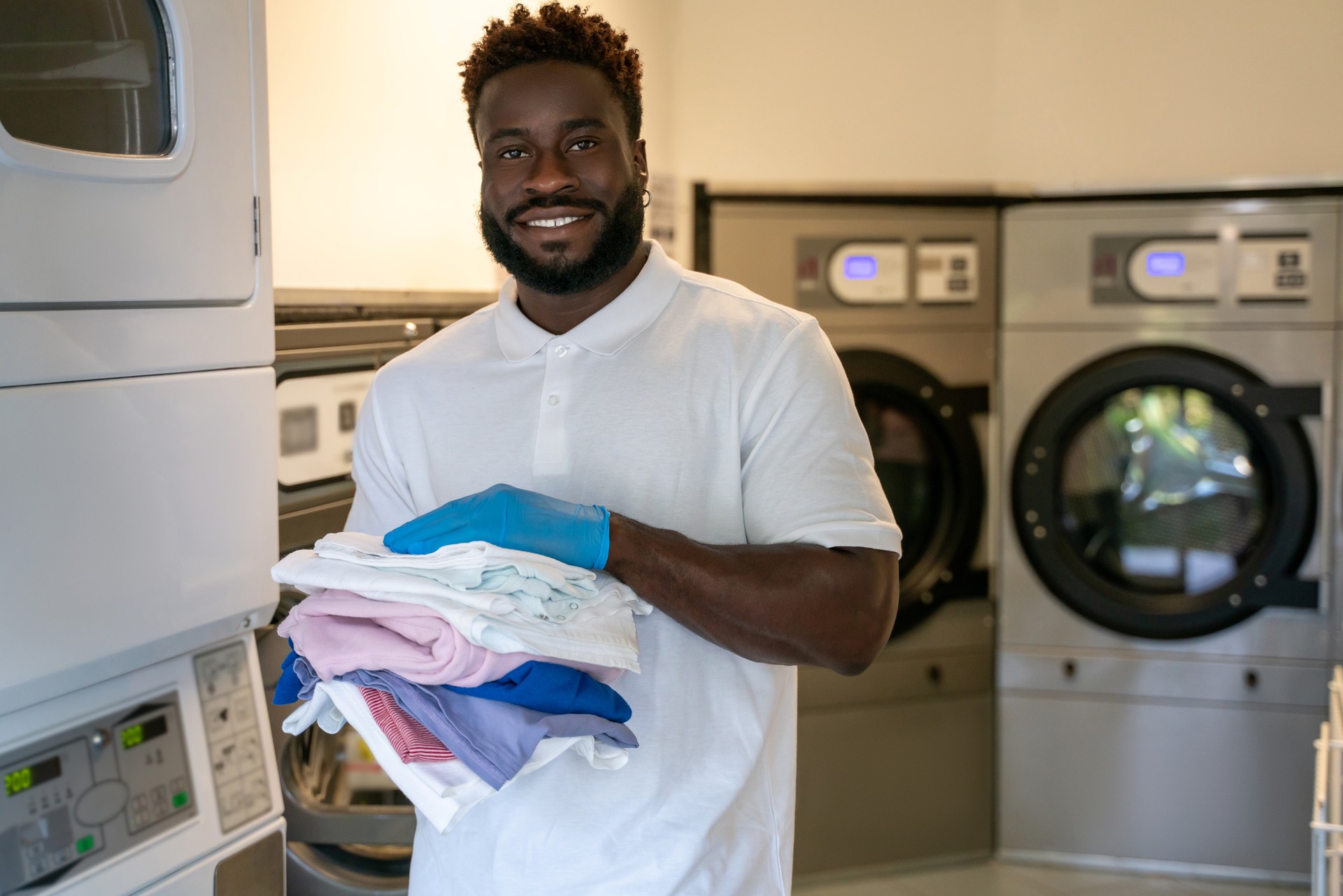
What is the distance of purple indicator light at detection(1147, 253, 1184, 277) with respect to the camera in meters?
3.17

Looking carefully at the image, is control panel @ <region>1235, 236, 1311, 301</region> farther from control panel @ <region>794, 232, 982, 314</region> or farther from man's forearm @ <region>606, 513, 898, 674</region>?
man's forearm @ <region>606, 513, 898, 674</region>

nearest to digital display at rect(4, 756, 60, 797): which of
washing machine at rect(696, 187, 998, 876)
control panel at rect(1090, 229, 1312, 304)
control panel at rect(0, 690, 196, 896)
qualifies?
control panel at rect(0, 690, 196, 896)

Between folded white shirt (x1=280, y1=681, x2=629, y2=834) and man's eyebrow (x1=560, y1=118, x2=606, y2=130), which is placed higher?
man's eyebrow (x1=560, y1=118, x2=606, y2=130)

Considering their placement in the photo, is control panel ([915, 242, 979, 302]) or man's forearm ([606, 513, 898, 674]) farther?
control panel ([915, 242, 979, 302])

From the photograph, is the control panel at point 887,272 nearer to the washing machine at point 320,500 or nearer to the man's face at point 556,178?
the washing machine at point 320,500

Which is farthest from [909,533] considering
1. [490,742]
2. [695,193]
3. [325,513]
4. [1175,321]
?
[490,742]

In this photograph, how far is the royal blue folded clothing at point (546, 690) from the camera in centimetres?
99

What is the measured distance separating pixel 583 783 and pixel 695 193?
217cm

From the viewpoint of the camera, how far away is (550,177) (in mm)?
1233

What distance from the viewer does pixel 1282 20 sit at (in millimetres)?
3645

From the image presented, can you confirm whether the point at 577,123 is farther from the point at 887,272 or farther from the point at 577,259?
the point at 887,272

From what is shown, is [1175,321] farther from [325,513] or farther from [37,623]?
[37,623]

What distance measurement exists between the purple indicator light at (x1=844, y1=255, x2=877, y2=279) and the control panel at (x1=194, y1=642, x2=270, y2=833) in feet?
7.13

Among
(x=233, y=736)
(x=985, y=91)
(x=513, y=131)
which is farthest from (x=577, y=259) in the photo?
(x=985, y=91)
